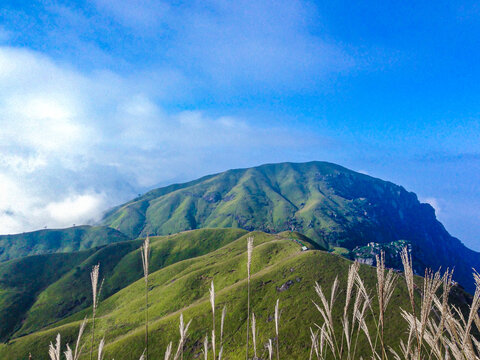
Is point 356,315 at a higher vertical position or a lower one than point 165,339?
higher

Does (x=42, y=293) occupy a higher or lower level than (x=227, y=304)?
lower

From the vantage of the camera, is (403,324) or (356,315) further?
(403,324)

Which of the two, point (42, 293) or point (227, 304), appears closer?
point (227, 304)

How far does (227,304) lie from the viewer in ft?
355

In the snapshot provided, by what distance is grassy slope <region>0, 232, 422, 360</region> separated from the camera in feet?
296

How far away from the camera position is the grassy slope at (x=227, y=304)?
296 ft

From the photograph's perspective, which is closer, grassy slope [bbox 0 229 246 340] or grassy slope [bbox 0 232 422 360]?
grassy slope [bbox 0 232 422 360]

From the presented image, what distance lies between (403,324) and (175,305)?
9032 cm

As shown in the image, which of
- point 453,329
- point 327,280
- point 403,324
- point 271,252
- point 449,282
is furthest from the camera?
point 271,252

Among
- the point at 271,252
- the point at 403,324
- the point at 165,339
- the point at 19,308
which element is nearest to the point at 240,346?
the point at 165,339

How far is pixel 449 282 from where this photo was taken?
4.83m

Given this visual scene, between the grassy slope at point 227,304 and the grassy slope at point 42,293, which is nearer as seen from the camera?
the grassy slope at point 227,304

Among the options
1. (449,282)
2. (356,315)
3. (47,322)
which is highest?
(449,282)

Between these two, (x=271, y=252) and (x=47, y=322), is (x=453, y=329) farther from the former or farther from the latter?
(x=47, y=322)
